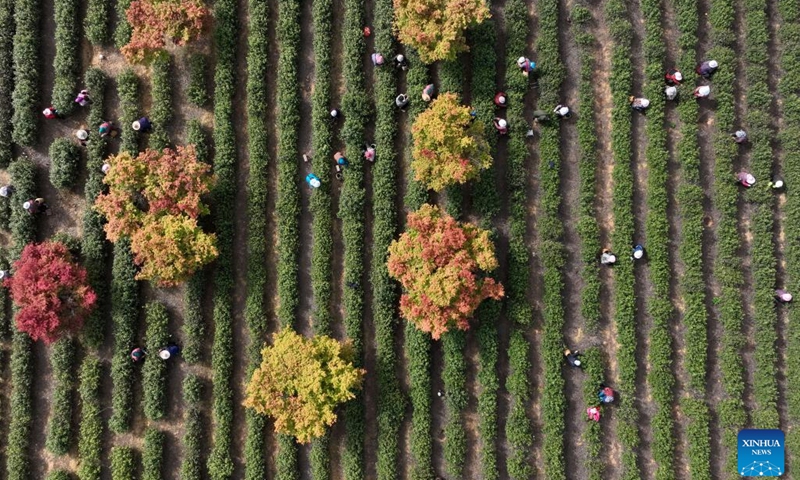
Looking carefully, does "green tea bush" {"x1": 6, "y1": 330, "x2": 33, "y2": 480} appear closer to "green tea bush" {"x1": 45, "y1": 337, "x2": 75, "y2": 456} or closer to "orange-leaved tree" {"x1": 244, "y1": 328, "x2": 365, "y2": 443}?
"green tea bush" {"x1": 45, "y1": 337, "x2": 75, "y2": 456}

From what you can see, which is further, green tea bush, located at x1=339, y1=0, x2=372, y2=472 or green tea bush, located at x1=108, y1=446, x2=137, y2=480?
green tea bush, located at x1=339, y1=0, x2=372, y2=472

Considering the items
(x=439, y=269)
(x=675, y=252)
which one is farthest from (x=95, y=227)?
(x=675, y=252)

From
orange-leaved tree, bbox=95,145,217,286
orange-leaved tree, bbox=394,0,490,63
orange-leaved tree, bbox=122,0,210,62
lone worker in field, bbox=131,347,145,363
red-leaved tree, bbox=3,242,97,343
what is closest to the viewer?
red-leaved tree, bbox=3,242,97,343

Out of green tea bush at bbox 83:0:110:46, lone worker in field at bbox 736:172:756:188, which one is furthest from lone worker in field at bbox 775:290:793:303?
Result: green tea bush at bbox 83:0:110:46

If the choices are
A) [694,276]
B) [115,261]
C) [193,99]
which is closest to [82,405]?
[115,261]

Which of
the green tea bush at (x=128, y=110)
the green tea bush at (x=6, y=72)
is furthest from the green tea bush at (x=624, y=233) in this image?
the green tea bush at (x=6, y=72)

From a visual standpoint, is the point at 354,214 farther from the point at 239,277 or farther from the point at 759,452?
the point at 759,452

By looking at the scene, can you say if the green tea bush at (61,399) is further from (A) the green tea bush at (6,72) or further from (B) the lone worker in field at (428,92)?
(B) the lone worker in field at (428,92)
